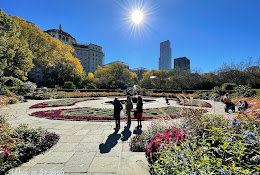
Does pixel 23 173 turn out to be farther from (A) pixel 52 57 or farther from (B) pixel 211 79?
(B) pixel 211 79

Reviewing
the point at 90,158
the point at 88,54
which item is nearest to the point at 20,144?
the point at 90,158

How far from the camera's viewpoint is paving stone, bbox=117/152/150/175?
2.62 metres

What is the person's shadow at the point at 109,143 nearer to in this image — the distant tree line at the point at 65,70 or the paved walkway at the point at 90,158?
the paved walkway at the point at 90,158

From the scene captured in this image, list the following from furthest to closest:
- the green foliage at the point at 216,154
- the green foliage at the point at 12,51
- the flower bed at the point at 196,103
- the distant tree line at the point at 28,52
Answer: the distant tree line at the point at 28,52 < the green foliage at the point at 12,51 < the flower bed at the point at 196,103 < the green foliage at the point at 216,154

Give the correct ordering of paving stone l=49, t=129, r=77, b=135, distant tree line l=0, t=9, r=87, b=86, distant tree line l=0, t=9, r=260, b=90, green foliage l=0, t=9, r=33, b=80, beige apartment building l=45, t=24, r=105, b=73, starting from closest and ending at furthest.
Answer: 1. paving stone l=49, t=129, r=77, b=135
2. green foliage l=0, t=9, r=33, b=80
3. distant tree line l=0, t=9, r=87, b=86
4. distant tree line l=0, t=9, r=260, b=90
5. beige apartment building l=45, t=24, r=105, b=73

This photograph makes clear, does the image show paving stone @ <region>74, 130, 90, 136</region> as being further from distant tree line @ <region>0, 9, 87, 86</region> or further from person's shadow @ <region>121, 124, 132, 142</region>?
distant tree line @ <region>0, 9, 87, 86</region>

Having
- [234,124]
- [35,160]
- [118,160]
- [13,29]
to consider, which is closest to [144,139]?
[118,160]

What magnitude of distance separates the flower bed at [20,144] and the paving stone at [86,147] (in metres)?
0.86

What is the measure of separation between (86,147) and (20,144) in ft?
5.31

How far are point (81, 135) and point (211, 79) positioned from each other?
37008 mm

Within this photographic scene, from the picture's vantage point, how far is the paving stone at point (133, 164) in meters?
2.62

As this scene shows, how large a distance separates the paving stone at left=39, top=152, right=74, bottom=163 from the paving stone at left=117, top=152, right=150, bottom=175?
140cm

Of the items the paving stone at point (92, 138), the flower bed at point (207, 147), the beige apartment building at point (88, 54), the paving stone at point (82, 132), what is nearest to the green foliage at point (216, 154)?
the flower bed at point (207, 147)

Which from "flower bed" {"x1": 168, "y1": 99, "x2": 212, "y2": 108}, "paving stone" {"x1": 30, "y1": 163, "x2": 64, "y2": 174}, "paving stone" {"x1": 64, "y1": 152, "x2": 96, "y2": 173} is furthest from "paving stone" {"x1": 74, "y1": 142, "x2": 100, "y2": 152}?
"flower bed" {"x1": 168, "y1": 99, "x2": 212, "y2": 108}
